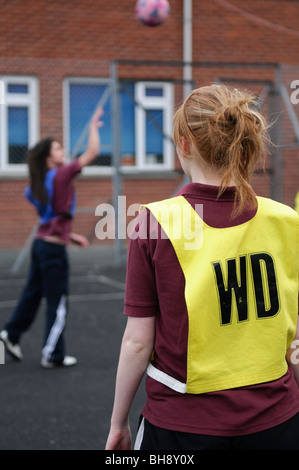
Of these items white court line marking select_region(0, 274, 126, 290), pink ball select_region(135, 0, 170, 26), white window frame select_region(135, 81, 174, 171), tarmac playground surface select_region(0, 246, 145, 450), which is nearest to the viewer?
tarmac playground surface select_region(0, 246, 145, 450)

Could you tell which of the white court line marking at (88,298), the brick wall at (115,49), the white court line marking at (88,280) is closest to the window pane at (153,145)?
the brick wall at (115,49)

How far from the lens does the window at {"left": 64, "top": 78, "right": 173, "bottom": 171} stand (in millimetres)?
13578

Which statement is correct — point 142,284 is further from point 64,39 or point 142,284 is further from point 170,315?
point 64,39

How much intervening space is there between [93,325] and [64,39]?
7856mm

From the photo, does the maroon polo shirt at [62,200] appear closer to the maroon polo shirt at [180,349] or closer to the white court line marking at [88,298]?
the white court line marking at [88,298]

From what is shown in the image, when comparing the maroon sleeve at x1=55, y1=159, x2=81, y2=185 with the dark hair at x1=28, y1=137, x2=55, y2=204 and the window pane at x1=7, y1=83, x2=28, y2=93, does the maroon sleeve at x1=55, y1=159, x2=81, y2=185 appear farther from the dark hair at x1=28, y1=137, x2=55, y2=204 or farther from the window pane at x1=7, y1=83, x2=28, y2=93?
the window pane at x1=7, y1=83, x2=28, y2=93

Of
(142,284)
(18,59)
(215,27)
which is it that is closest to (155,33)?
(215,27)

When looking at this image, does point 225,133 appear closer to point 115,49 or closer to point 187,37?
point 115,49

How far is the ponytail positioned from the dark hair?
3.78 metres

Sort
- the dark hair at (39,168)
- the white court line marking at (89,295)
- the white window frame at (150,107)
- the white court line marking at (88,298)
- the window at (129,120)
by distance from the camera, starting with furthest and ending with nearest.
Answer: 1. the white window frame at (150,107)
2. the window at (129,120)
3. the white court line marking at (89,295)
4. the white court line marking at (88,298)
5. the dark hair at (39,168)

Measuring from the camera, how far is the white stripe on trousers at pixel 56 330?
540cm

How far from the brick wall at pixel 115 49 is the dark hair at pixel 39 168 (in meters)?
6.71

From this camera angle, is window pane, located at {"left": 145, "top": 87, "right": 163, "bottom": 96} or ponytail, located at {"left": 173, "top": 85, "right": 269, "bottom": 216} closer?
ponytail, located at {"left": 173, "top": 85, "right": 269, "bottom": 216}

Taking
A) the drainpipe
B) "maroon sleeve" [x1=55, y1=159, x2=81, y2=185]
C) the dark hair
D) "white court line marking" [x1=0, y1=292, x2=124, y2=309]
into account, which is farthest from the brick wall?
"maroon sleeve" [x1=55, y1=159, x2=81, y2=185]
